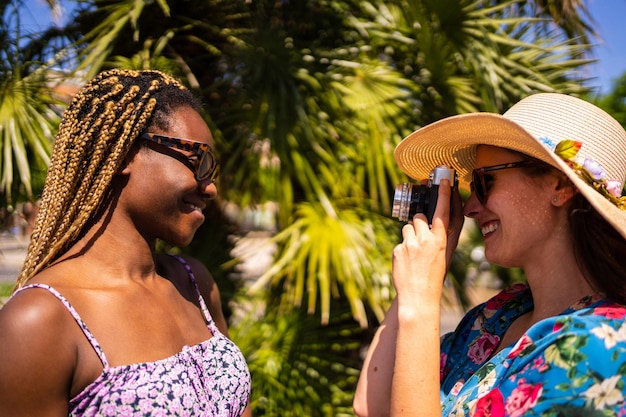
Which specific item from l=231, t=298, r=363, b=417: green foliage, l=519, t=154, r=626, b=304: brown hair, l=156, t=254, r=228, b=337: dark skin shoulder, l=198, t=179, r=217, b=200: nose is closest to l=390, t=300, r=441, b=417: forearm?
l=519, t=154, r=626, b=304: brown hair

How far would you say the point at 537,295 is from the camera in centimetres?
138

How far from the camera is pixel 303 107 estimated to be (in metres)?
3.13

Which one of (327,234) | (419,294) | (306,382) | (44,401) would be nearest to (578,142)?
(419,294)

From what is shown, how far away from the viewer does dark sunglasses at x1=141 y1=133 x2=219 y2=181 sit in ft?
4.87

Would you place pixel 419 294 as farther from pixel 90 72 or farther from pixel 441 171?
pixel 90 72

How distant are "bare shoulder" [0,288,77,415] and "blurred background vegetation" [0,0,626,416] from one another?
5.55 ft

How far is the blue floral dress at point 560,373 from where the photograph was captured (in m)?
1.07

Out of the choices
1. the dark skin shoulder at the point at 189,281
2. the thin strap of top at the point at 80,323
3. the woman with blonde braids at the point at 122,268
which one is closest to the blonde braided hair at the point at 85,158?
the woman with blonde braids at the point at 122,268

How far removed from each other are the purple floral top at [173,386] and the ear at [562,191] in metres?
0.87

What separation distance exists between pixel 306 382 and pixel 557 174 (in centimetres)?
206

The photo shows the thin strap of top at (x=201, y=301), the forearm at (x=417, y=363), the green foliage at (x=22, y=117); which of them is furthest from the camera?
the green foliage at (x=22, y=117)

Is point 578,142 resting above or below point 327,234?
A: above

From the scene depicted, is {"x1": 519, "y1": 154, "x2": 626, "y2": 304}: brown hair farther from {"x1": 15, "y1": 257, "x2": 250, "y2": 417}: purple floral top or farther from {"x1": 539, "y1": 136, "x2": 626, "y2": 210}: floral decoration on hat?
{"x1": 15, "y1": 257, "x2": 250, "y2": 417}: purple floral top

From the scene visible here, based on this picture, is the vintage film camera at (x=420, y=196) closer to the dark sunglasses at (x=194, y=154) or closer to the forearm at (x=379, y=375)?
the forearm at (x=379, y=375)
